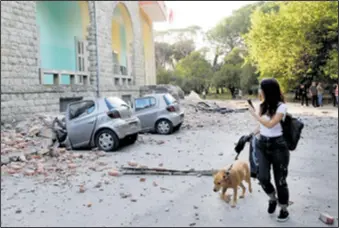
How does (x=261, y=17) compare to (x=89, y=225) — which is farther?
(x=261, y=17)

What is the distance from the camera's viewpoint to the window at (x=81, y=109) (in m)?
8.34

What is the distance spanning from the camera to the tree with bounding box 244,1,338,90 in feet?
68.9

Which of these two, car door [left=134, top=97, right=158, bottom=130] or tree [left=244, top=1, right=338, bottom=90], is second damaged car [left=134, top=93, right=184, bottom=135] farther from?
tree [left=244, top=1, right=338, bottom=90]

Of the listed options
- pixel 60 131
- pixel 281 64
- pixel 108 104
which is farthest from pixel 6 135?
pixel 281 64

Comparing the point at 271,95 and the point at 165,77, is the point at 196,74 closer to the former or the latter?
the point at 165,77

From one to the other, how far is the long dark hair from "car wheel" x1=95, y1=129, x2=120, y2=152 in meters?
5.08

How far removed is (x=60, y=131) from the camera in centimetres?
872

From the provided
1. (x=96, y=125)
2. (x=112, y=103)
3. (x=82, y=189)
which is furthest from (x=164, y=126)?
(x=82, y=189)

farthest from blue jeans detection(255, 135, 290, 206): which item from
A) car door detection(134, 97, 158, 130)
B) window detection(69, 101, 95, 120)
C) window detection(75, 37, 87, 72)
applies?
window detection(75, 37, 87, 72)

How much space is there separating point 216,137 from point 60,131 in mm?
4299

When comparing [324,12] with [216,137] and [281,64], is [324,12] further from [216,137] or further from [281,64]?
[216,137]

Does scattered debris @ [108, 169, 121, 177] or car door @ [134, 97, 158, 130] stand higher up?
car door @ [134, 97, 158, 130]

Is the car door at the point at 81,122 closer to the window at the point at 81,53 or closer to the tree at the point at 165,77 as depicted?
the window at the point at 81,53

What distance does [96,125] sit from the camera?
8.20 metres
